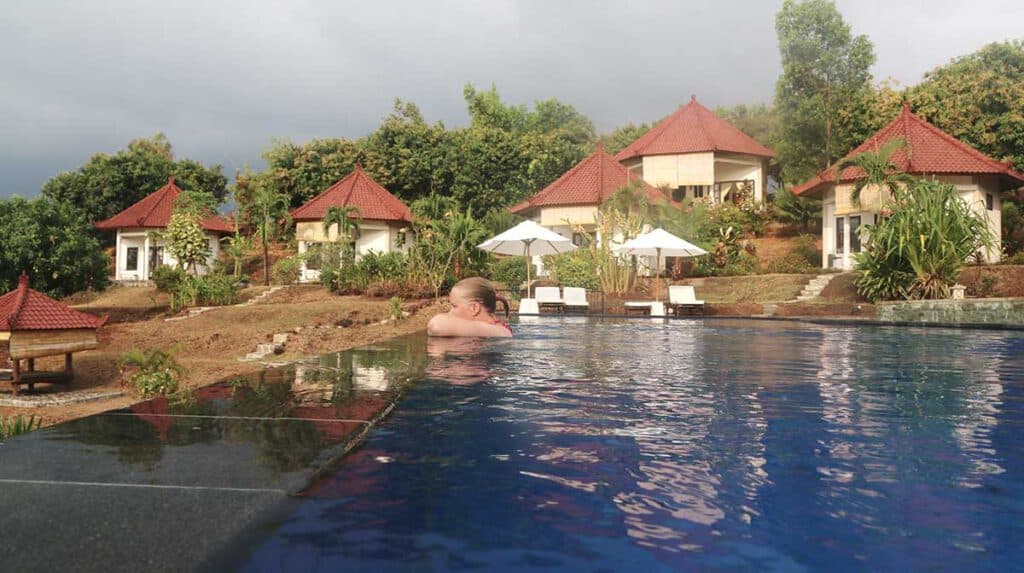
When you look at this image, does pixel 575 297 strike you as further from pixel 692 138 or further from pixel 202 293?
pixel 692 138

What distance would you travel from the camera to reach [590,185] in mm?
35938

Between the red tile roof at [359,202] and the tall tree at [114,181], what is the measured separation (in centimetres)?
1127

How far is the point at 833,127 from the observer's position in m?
41.2

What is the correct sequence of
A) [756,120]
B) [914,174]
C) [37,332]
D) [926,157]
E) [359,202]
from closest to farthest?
[37,332]
[914,174]
[926,157]
[359,202]
[756,120]

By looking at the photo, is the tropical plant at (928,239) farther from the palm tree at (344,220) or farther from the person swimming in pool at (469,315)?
the palm tree at (344,220)

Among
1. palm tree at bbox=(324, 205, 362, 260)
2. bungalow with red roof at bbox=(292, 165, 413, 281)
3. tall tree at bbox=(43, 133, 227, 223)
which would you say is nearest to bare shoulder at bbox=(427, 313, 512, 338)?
palm tree at bbox=(324, 205, 362, 260)

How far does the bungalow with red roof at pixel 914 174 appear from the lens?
2912 centimetres

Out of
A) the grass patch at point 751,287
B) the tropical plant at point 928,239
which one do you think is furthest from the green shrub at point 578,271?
the tropical plant at point 928,239

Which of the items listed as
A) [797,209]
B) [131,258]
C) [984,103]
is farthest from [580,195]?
[131,258]

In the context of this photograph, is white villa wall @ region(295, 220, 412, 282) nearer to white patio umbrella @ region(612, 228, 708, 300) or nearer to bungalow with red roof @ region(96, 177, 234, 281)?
bungalow with red roof @ region(96, 177, 234, 281)

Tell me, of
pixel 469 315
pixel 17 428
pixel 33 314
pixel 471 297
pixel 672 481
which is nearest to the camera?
pixel 672 481

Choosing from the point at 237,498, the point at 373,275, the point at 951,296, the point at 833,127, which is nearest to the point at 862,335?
the point at 951,296

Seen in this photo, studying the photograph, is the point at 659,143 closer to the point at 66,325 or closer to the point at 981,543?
the point at 66,325

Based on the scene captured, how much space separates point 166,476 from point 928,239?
20959 mm
